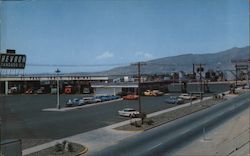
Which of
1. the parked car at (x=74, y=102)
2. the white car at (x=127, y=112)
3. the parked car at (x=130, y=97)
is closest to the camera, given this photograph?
the white car at (x=127, y=112)

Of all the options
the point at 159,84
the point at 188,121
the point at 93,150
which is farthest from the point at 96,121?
the point at 159,84

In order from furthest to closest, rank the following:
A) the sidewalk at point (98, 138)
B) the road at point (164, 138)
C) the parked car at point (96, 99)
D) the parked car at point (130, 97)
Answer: the parked car at point (130, 97) → the parked car at point (96, 99) → the sidewalk at point (98, 138) → the road at point (164, 138)

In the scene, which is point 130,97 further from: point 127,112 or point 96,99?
point 127,112

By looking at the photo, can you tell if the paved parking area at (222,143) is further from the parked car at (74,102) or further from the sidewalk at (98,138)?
the parked car at (74,102)

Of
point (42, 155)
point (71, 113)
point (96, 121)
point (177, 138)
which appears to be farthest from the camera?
point (71, 113)

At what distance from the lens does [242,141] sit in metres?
15.6

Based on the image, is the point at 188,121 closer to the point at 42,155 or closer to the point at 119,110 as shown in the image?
the point at 119,110

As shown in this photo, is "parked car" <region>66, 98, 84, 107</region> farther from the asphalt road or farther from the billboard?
the billboard

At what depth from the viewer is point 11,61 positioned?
4.71 meters

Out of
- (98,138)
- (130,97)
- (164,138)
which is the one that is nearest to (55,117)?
(98,138)

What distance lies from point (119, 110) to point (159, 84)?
A: 66.6 feet

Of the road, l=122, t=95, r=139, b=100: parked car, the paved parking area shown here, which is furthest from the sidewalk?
l=122, t=95, r=139, b=100: parked car

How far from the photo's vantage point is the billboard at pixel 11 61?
4.60 m

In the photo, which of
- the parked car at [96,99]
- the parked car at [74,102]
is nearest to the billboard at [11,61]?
the parked car at [74,102]
